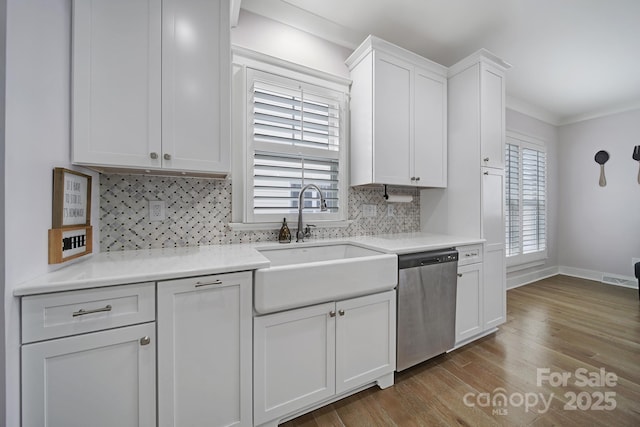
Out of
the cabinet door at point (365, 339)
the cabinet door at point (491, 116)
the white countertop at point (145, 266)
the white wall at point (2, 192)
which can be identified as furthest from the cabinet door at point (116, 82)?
the cabinet door at point (491, 116)

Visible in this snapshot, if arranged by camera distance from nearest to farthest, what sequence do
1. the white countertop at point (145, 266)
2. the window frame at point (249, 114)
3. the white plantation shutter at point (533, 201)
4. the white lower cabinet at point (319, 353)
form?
the white countertop at point (145, 266) → the white lower cabinet at point (319, 353) → the window frame at point (249, 114) → the white plantation shutter at point (533, 201)

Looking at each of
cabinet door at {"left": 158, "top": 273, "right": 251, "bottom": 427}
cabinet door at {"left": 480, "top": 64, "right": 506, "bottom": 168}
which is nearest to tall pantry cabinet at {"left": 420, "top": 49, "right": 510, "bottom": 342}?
cabinet door at {"left": 480, "top": 64, "right": 506, "bottom": 168}

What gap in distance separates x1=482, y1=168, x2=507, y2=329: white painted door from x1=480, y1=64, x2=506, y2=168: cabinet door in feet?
0.46

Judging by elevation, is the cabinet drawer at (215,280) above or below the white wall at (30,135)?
below

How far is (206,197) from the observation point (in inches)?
69.4

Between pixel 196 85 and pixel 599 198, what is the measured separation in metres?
5.92

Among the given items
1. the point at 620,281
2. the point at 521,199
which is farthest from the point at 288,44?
the point at 620,281

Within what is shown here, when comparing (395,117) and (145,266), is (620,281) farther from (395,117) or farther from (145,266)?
(145,266)

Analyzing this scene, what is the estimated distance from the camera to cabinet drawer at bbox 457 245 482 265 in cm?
205

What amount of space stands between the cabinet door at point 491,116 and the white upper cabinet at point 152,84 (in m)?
2.19

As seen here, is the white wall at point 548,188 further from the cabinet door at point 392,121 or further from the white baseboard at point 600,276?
the cabinet door at point 392,121

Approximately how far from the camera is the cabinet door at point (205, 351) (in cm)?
107

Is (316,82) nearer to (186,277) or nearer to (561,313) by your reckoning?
(186,277)

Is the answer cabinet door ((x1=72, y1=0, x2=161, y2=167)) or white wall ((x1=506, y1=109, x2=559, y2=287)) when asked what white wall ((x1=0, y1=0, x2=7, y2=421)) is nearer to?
cabinet door ((x1=72, y1=0, x2=161, y2=167))
